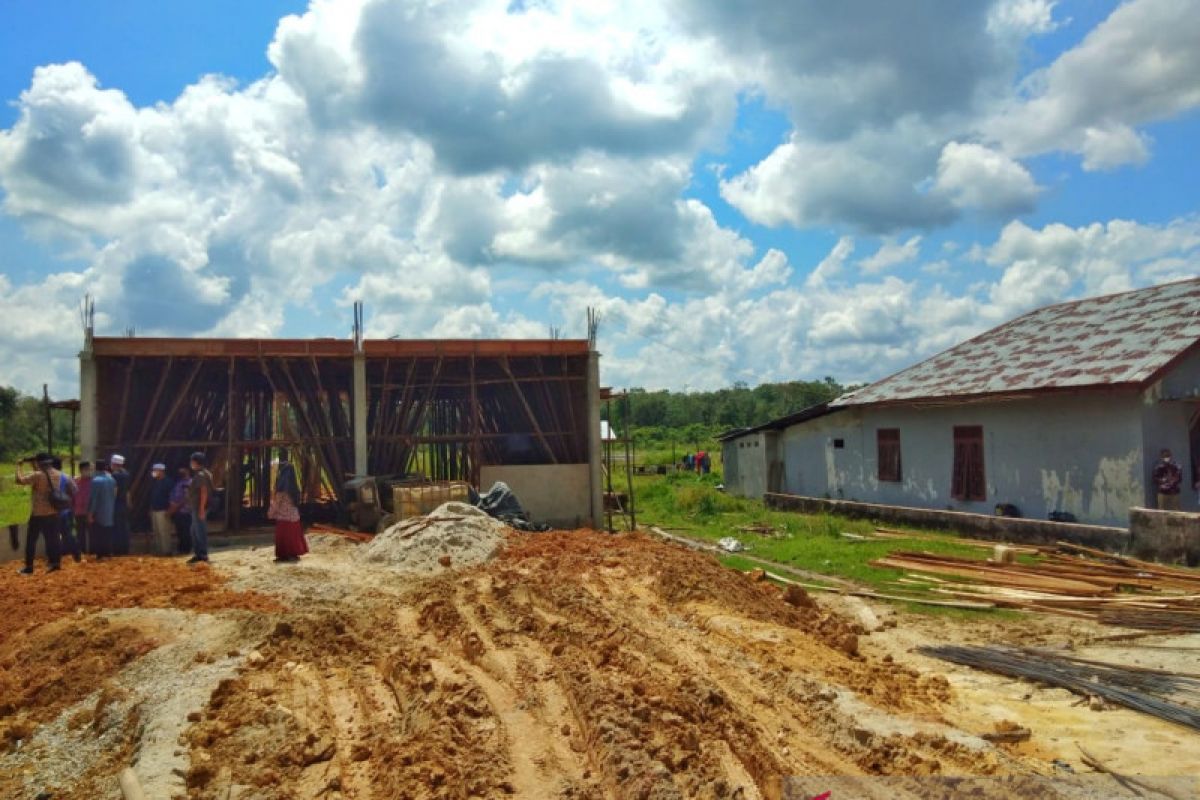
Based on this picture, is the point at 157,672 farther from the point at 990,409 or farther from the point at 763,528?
the point at 990,409

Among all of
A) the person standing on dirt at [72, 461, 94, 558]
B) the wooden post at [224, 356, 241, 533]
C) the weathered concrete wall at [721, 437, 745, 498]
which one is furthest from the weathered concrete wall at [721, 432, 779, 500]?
the person standing on dirt at [72, 461, 94, 558]

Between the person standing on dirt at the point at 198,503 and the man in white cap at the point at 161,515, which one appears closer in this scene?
the person standing on dirt at the point at 198,503

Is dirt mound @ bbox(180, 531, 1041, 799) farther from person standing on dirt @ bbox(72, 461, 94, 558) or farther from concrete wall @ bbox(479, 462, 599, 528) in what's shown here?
concrete wall @ bbox(479, 462, 599, 528)

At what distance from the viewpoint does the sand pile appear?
12.8 metres

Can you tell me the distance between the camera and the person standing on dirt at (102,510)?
13586mm

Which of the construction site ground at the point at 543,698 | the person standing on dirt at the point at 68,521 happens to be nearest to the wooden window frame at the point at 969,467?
the construction site ground at the point at 543,698

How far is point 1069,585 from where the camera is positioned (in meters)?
10.5

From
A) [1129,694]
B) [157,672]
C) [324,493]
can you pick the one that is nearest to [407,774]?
[157,672]

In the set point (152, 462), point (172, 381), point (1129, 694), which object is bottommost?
point (1129, 694)

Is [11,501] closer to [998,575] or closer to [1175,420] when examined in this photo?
[998,575]

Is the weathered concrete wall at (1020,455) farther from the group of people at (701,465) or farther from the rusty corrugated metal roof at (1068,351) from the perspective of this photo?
the group of people at (701,465)

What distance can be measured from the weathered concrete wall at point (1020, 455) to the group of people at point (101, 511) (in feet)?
46.6

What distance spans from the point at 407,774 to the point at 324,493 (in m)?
16.2

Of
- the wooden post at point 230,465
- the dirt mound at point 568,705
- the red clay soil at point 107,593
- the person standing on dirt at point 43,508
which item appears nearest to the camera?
the dirt mound at point 568,705
